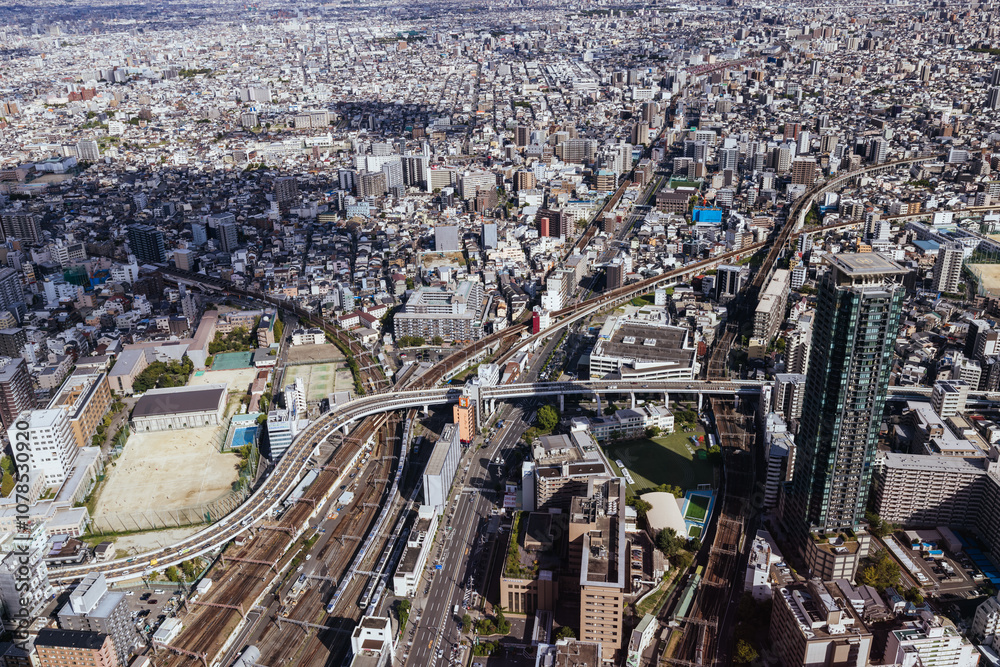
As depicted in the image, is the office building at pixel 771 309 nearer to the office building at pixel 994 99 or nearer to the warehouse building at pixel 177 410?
the warehouse building at pixel 177 410

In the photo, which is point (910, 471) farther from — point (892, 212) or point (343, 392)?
point (892, 212)

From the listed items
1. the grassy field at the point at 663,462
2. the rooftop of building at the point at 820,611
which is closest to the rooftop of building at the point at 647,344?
the grassy field at the point at 663,462

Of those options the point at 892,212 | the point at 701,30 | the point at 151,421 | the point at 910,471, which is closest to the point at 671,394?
the point at 910,471

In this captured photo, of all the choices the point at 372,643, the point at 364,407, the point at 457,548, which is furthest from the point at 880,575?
the point at 364,407

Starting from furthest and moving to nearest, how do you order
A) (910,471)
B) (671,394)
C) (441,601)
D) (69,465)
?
1. (671,394)
2. (69,465)
3. (910,471)
4. (441,601)

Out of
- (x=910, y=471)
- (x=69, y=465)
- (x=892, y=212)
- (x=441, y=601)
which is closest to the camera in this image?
(x=441, y=601)

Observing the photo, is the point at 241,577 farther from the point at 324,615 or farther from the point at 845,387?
the point at 845,387

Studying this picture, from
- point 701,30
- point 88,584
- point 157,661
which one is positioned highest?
point 701,30
